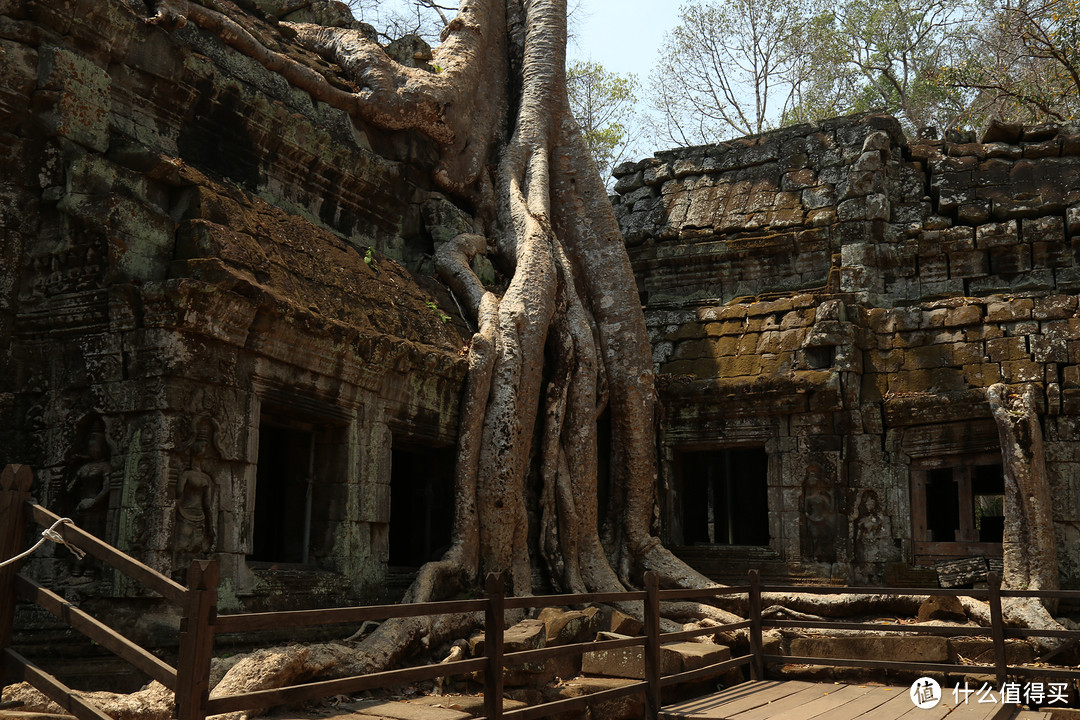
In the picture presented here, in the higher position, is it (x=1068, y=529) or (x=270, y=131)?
(x=270, y=131)

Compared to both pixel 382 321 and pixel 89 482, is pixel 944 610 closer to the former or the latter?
pixel 382 321

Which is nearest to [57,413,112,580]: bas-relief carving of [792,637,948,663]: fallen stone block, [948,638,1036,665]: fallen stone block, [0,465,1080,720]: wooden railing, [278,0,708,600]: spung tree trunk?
[0,465,1080,720]: wooden railing

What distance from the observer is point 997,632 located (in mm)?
5742

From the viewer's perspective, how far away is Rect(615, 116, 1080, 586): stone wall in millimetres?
8211

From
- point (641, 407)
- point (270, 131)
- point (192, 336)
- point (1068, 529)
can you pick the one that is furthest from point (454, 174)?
point (1068, 529)

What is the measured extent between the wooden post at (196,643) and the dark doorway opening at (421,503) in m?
4.13

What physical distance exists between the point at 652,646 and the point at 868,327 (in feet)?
15.9

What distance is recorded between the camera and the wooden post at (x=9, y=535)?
11.5 ft

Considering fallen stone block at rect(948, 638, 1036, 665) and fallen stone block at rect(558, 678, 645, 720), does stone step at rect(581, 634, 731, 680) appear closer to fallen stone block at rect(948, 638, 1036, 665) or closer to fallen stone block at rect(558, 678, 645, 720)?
fallen stone block at rect(558, 678, 645, 720)

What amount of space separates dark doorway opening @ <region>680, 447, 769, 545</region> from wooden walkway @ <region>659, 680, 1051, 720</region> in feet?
12.4

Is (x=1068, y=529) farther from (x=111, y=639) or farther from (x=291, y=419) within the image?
(x=111, y=639)

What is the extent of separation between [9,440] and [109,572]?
3.17 ft

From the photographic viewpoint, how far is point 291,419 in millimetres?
6051

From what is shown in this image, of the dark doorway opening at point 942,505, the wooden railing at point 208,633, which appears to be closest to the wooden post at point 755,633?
the wooden railing at point 208,633
